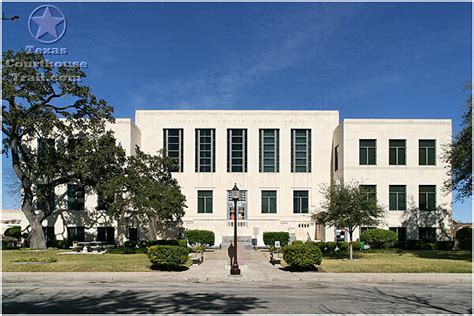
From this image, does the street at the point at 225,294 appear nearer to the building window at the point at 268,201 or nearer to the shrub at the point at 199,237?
the shrub at the point at 199,237

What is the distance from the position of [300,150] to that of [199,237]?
1311cm

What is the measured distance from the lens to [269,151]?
4700 cm

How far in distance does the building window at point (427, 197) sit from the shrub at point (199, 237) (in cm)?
1929

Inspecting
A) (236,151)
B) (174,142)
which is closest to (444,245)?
(236,151)

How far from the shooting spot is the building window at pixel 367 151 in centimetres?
4316

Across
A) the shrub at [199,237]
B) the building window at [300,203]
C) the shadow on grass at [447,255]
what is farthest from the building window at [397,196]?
the shrub at [199,237]

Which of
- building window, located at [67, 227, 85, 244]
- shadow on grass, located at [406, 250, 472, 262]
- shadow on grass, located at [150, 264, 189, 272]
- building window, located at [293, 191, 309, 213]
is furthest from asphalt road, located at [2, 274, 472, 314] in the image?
building window, located at [293, 191, 309, 213]

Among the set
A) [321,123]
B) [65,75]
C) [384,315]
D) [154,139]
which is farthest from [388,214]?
[384,315]

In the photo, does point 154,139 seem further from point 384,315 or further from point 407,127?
point 384,315

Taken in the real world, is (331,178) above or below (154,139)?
below

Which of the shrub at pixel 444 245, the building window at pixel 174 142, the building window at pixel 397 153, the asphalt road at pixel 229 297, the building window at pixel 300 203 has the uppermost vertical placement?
the building window at pixel 174 142

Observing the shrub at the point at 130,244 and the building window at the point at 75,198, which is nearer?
the shrub at the point at 130,244

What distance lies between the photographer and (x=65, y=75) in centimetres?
3219

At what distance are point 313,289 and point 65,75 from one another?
2311 centimetres
